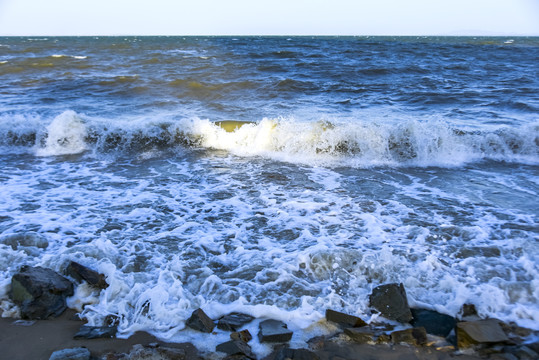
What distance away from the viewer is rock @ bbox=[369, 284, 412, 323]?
109 inches

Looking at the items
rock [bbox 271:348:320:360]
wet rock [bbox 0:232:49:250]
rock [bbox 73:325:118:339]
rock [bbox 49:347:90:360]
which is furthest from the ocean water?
rock [bbox 49:347:90:360]

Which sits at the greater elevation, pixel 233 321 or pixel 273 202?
pixel 273 202

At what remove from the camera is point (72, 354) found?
233 cm

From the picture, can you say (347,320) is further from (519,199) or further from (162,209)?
(519,199)

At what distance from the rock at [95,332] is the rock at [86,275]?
0.50m

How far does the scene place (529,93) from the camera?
37.2ft

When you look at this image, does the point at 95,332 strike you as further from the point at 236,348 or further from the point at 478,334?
the point at 478,334

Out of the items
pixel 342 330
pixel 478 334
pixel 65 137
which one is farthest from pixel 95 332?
pixel 65 137

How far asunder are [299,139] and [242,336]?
17.0ft

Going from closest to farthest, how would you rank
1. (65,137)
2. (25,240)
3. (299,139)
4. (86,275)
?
(86,275) → (25,240) → (299,139) → (65,137)

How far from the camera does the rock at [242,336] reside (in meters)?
2.54

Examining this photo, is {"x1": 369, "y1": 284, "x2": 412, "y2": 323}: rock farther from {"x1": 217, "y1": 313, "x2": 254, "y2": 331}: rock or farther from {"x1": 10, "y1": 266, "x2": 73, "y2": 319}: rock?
{"x1": 10, "y1": 266, "x2": 73, "y2": 319}: rock

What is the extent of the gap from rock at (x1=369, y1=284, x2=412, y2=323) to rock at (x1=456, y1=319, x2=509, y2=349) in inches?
13.7

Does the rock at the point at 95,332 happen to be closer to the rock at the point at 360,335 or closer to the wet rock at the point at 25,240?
the wet rock at the point at 25,240
